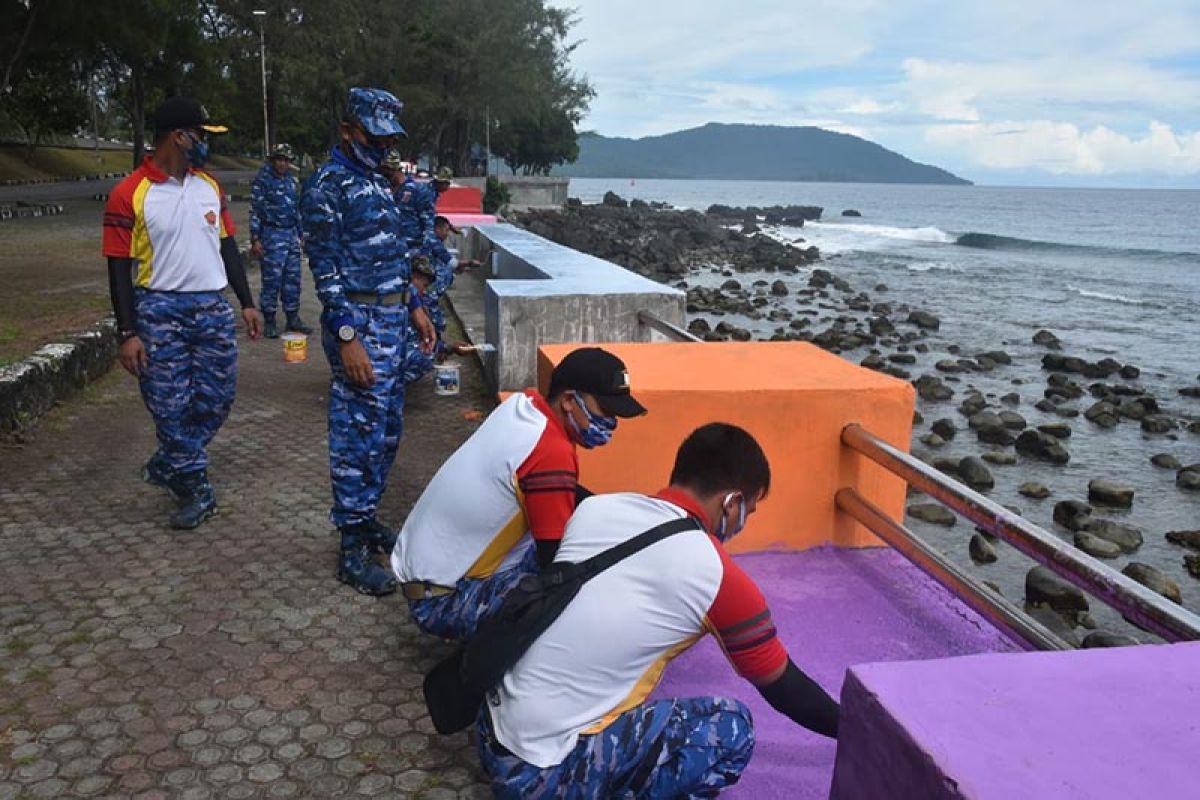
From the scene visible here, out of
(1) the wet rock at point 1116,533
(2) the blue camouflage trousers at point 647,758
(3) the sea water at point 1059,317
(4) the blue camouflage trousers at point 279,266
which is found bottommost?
(3) the sea water at point 1059,317

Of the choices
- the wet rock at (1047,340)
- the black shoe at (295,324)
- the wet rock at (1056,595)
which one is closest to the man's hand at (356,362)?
the wet rock at (1056,595)

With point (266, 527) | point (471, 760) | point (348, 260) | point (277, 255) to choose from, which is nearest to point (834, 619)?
point (471, 760)

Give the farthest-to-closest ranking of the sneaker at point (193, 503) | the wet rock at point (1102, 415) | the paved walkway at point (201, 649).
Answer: the wet rock at point (1102, 415) < the sneaker at point (193, 503) < the paved walkway at point (201, 649)

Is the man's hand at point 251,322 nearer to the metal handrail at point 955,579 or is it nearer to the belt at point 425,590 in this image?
the belt at point 425,590

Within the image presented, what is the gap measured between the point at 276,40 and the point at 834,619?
3194 centimetres

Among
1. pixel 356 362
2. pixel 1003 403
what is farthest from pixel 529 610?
pixel 1003 403

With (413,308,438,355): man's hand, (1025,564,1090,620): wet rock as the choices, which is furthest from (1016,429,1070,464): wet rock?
(413,308,438,355): man's hand

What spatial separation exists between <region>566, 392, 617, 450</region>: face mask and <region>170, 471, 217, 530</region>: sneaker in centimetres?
255

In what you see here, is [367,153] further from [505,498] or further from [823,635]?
[823,635]

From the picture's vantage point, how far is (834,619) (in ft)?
12.1

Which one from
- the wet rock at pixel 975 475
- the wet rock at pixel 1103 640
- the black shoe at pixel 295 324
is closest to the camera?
the wet rock at pixel 1103 640

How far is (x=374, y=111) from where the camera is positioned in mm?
3818

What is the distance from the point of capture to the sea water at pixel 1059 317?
29.6 feet

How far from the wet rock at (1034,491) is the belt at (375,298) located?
720cm
